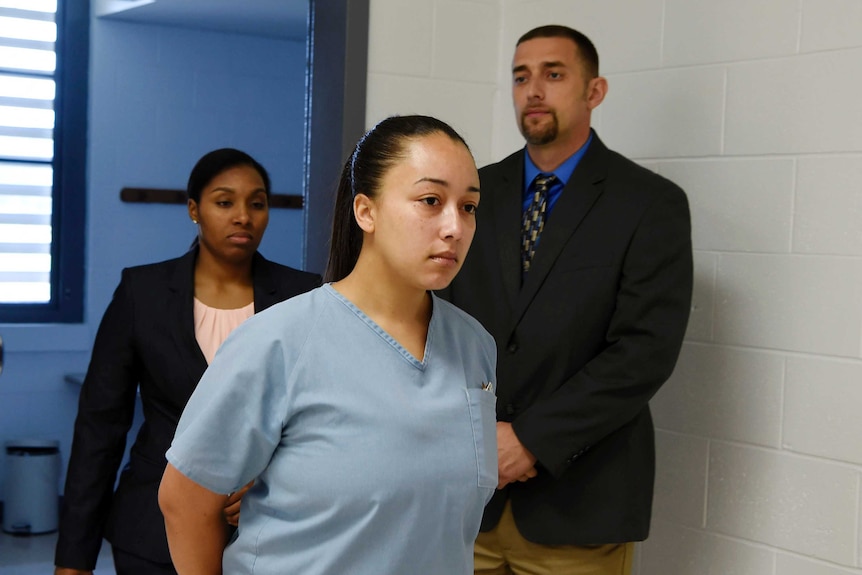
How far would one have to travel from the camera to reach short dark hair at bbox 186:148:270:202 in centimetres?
236

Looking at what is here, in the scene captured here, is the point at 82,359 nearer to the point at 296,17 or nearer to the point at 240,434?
the point at 296,17

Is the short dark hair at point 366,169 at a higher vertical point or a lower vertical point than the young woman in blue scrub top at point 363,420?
higher

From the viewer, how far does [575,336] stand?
2184 mm

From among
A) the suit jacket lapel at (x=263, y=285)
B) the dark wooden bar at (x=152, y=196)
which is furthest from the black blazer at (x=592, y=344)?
the dark wooden bar at (x=152, y=196)

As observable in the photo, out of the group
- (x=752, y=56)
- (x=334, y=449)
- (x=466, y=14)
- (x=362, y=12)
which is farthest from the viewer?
(x=466, y=14)

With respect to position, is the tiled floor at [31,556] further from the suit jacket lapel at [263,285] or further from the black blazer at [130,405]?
the suit jacket lapel at [263,285]

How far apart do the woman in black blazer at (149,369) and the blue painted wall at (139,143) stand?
3.01 meters

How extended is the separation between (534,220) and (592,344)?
0.32m

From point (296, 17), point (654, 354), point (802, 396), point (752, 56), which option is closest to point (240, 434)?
point (654, 354)

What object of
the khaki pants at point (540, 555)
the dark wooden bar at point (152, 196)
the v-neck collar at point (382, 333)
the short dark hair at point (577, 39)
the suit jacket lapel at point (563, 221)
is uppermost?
the short dark hair at point (577, 39)

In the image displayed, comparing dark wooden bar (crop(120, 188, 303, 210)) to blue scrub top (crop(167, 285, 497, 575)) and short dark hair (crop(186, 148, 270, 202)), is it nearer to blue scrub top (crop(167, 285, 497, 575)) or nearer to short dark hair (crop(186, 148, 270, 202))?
short dark hair (crop(186, 148, 270, 202))

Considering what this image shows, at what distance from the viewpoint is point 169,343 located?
6.96ft

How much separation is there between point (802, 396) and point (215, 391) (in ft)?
5.00

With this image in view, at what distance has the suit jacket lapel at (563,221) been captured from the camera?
222 cm
